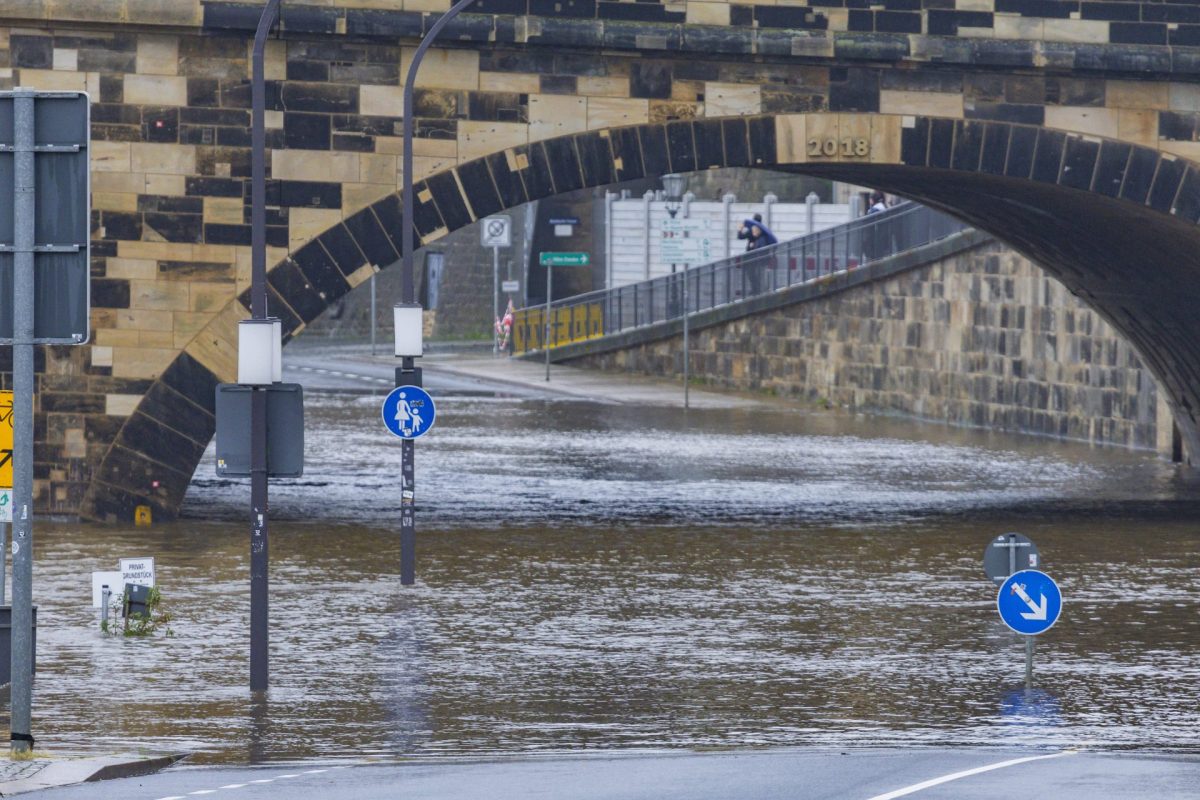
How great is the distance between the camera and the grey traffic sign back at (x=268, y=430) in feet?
51.8

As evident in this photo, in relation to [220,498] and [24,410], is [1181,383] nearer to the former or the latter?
[220,498]

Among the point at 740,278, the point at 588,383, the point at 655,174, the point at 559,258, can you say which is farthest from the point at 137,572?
the point at 588,383

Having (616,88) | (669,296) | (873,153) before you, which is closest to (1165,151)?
(873,153)

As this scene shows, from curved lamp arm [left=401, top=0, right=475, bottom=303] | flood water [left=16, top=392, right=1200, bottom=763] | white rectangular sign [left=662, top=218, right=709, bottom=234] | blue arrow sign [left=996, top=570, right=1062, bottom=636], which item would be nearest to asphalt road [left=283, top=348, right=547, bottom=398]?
white rectangular sign [left=662, top=218, right=709, bottom=234]

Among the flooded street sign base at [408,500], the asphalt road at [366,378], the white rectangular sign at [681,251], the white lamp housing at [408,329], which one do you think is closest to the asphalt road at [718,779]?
the flooded street sign base at [408,500]

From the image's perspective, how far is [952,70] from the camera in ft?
87.0

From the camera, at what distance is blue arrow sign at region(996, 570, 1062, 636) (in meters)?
15.8

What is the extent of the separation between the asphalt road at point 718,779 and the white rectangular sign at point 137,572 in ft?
17.6

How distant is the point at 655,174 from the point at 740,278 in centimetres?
2482

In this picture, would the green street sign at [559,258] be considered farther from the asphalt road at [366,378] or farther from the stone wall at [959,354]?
the stone wall at [959,354]

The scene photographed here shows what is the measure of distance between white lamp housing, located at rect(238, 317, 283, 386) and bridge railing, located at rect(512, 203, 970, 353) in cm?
2760

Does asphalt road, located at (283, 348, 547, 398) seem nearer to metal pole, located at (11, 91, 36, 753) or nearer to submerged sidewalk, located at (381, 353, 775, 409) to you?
submerged sidewalk, located at (381, 353, 775, 409)

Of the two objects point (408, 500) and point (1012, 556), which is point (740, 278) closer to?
point (408, 500)

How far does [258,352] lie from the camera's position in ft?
52.0
